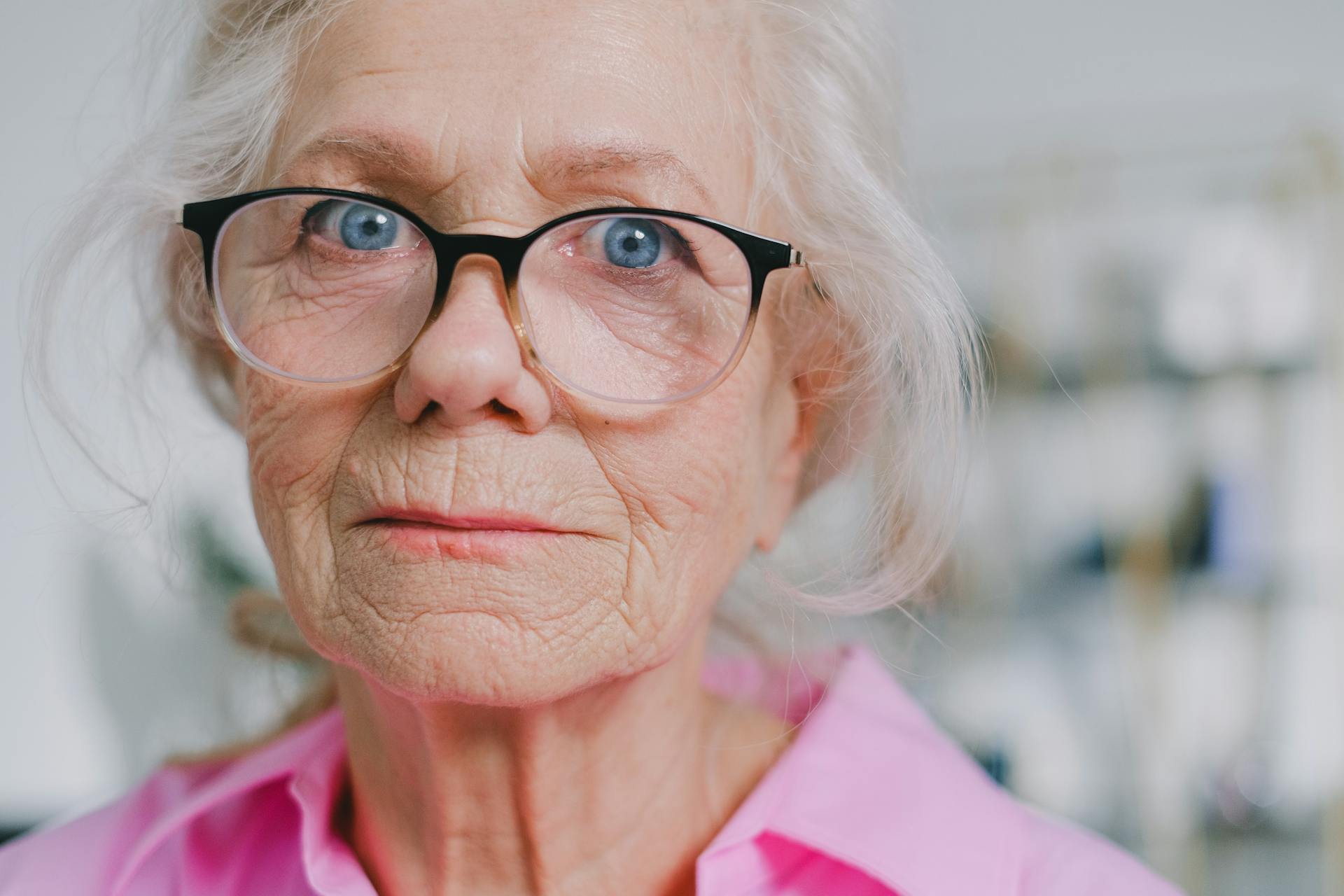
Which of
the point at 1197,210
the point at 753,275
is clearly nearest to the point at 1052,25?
the point at 1197,210

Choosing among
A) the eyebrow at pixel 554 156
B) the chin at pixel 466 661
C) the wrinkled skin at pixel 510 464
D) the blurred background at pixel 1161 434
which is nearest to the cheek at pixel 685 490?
the wrinkled skin at pixel 510 464

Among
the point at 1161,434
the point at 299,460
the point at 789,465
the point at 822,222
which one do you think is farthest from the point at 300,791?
the point at 1161,434

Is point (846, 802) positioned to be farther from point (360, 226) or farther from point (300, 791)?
point (360, 226)

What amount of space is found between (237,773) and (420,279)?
0.68 meters

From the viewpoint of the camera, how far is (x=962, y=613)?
10.3ft

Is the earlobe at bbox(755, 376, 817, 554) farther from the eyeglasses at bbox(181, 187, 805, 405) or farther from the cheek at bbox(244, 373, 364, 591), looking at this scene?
the cheek at bbox(244, 373, 364, 591)

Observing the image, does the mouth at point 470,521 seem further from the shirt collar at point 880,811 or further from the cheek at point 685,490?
the shirt collar at point 880,811

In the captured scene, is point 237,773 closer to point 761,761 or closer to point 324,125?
point 761,761

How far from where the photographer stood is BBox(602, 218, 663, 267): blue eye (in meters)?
0.89

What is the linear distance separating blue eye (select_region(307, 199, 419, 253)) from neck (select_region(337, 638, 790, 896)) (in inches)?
16.2

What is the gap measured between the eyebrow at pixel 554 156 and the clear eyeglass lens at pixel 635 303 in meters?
0.04

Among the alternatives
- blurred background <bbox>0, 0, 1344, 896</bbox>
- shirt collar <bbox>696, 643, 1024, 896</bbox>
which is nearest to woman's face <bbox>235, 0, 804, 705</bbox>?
shirt collar <bbox>696, 643, 1024, 896</bbox>

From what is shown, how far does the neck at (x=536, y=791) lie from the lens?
0.98m

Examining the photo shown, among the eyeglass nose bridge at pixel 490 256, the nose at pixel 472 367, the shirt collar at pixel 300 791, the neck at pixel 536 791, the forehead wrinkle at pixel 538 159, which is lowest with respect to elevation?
the shirt collar at pixel 300 791
